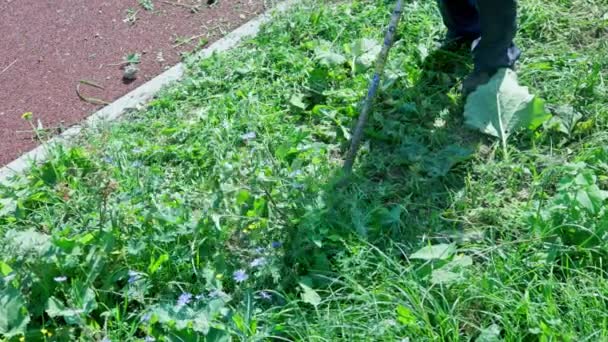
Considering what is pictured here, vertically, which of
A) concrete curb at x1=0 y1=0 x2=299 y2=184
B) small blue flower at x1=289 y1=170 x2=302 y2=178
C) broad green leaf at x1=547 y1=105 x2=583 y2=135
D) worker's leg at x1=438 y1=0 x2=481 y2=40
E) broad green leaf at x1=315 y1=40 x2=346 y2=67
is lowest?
concrete curb at x1=0 y1=0 x2=299 y2=184

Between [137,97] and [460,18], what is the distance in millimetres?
1646

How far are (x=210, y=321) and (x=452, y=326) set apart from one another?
77 cm

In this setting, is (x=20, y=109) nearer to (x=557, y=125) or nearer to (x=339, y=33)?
(x=339, y=33)

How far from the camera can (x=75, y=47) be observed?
4.11m

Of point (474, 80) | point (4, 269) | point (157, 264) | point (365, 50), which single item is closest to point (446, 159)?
point (474, 80)

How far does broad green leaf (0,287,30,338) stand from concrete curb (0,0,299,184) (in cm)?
92

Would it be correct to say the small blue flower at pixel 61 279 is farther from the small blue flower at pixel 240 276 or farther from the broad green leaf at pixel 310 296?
the broad green leaf at pixel 310 296

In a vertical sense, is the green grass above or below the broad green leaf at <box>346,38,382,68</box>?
below

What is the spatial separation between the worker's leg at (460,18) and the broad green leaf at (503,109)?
1.58ft

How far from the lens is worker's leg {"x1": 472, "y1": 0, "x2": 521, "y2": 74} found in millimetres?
3178

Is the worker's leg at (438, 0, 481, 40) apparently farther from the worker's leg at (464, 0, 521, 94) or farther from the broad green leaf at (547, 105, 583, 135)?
the broad green leaf at (547, 105, 583, 135)

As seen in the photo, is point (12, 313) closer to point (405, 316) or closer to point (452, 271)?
point (405, 316)

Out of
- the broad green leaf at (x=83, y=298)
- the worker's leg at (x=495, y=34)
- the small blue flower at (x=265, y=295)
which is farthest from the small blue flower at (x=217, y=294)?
the worker's leg at (x=495, y=34)

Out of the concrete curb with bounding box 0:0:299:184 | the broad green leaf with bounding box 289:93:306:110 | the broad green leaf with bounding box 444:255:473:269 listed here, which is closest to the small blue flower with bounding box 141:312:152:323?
the broad green leaf with bounding box 444:255:473:269
